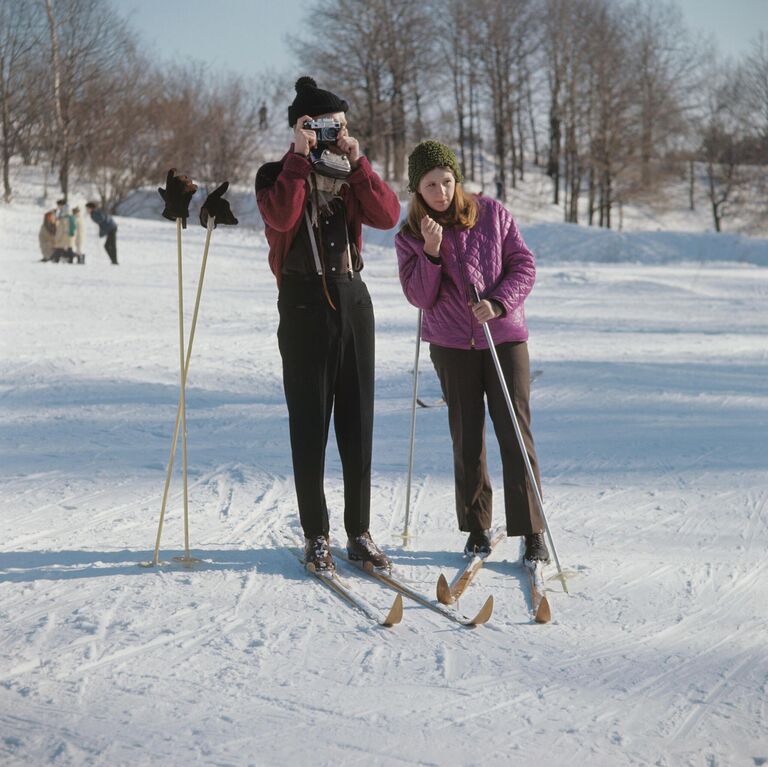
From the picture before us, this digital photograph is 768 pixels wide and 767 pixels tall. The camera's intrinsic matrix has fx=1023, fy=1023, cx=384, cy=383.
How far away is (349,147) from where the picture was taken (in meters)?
4.07

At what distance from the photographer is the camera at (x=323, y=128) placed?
13.1 ft

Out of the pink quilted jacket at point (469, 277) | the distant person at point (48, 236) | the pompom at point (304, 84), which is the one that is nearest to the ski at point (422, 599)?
the pink quilted jacket at point (469, 277)

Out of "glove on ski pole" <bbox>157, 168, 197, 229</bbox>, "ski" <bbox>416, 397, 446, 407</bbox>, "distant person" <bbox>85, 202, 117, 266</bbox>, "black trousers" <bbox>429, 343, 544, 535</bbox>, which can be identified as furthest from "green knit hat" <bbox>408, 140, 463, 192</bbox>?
"distant person" <bbox>85, 202, 117, 266</bbox>

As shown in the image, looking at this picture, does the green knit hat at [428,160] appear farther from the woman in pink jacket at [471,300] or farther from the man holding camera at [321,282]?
the man holding camera at [321,282]

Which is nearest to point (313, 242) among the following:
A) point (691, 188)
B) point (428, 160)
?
point (428, 160)

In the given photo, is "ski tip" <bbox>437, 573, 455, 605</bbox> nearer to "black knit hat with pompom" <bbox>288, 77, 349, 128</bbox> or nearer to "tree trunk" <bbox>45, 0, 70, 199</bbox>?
"black knit hat with pompom" <bbox>288, 77, 349, 128</bbox>

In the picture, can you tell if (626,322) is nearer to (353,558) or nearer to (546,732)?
(353,558)

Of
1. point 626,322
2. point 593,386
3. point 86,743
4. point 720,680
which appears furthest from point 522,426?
point 626,322

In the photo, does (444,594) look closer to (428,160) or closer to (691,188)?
(428,160)

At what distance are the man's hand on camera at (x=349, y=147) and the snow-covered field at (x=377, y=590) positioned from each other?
67.0 inches

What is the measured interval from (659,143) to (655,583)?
4301cm

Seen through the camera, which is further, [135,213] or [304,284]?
[135,213]

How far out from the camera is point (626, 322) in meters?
13.8

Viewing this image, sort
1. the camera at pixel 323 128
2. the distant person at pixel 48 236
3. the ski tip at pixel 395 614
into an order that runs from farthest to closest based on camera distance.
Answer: the distant person at pixel 48 236
the camera at pixel 323 128
the ski tip at pixel 395 614
